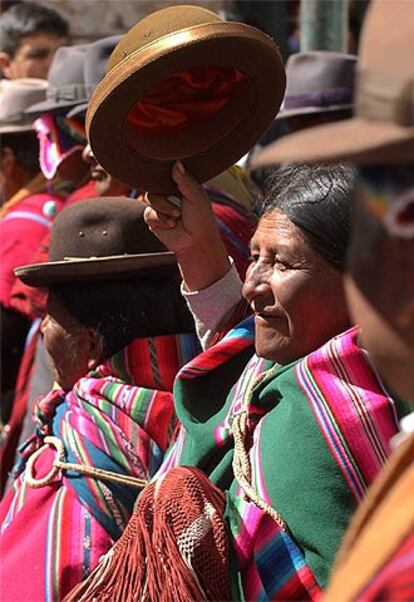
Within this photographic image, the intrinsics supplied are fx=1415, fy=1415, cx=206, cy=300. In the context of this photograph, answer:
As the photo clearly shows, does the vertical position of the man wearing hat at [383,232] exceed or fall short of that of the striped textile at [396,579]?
it exceeds it

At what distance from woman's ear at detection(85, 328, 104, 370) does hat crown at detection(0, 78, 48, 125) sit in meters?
2.64

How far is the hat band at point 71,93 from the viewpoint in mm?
5523

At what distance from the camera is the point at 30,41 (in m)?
7.05

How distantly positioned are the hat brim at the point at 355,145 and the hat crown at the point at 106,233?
Answer: 1980mm

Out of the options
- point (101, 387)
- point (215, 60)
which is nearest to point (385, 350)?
point (215, 60)

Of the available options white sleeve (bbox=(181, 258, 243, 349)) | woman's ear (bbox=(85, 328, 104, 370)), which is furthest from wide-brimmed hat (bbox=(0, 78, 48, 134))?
white sleeve (bbox=(181, 258, 243, 349))

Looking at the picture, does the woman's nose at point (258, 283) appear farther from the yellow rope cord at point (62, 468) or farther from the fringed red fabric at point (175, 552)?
the yellow rope cord at point (62, 468)

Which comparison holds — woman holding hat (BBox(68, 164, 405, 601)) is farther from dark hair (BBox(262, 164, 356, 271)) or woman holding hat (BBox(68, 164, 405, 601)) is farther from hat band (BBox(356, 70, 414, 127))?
hat band (BBox(356, 70, 414, 127))

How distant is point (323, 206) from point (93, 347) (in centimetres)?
97

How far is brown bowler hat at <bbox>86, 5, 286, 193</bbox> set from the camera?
2852mm

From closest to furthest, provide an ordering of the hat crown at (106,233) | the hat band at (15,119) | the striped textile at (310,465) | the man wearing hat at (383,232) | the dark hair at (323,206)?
the man wearing hat at (383,232) → the striped textile at (310,465) → the dark hair at (323,206) → the hat crown at (106,233) → the hat band at (15,119)

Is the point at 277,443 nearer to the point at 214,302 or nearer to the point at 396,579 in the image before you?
the point at 214,302

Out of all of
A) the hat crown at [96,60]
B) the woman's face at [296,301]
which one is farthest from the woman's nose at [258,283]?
the hat crown at [96,60]

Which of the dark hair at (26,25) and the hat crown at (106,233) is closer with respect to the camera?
the hat crown at (106,233)
